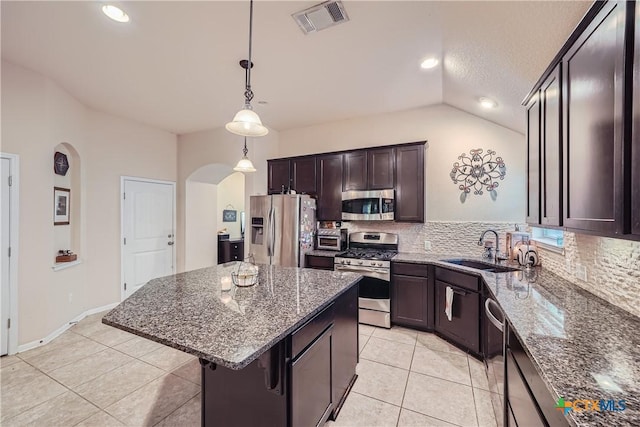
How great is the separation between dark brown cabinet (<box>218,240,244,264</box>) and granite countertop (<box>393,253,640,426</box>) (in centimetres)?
528

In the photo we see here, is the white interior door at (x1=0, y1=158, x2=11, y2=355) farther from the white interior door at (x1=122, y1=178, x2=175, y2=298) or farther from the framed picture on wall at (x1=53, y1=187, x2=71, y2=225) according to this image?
the white interior door at (x1=122, y1=178, x2=175, y2=298)

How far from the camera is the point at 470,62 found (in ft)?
7.81

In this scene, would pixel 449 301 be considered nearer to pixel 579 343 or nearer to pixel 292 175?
pixel 579 343

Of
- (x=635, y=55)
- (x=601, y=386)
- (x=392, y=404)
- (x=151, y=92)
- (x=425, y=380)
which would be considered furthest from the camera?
(x=151, y=92)

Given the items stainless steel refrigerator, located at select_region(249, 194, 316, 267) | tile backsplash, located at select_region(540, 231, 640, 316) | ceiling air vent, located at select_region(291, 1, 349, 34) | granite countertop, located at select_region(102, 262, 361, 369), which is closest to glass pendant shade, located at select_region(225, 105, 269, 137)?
ceiling air vent, located at select_region(291, 1, 349, 34)

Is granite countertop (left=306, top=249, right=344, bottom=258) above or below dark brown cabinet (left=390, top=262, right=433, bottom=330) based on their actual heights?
above

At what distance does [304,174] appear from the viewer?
435cm

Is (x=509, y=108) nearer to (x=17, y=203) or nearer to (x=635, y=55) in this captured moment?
(x=635, y=55)

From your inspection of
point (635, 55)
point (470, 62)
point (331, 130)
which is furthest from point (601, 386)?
point (331, 130)

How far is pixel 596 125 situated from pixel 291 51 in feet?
7.40

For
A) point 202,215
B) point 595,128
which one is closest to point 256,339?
point 595,128

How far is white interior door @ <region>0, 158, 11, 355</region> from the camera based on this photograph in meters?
2.68

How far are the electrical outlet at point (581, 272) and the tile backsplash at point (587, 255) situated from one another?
1 cm

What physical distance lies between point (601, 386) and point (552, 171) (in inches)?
50.2
